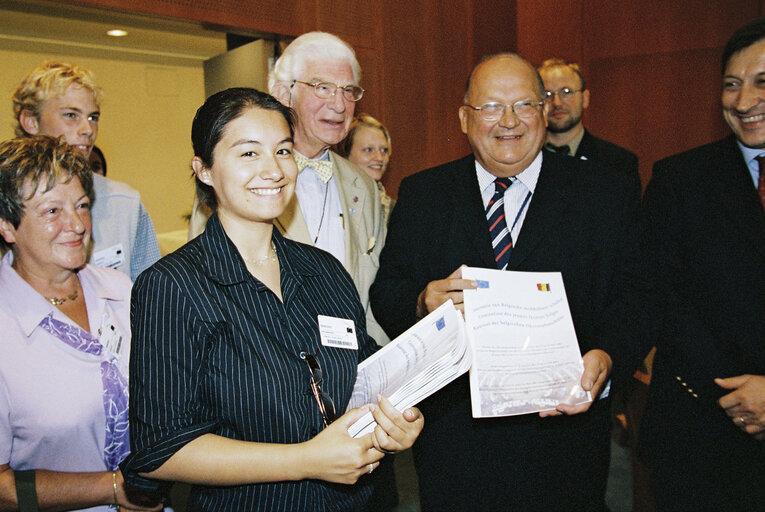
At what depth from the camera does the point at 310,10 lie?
446cm

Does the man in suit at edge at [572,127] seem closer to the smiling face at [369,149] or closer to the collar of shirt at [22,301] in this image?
the smiling face at [369,149]

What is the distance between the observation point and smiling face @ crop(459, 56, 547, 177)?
6.47 ft

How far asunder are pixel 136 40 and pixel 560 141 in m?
7.41

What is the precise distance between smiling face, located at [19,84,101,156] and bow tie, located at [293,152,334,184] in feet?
3.04

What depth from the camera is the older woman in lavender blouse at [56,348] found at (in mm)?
1644

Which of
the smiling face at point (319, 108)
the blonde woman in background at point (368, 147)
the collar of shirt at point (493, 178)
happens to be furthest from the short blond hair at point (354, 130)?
the collar of shirt at point (493, 178)

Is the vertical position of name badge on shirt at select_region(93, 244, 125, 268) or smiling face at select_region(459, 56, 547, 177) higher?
smiling face at select_region(459, 56, 547, 177)

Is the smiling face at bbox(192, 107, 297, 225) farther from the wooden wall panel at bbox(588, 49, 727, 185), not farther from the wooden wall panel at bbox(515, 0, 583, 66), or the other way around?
the wooden wall panel at bbox(515, 0, 583, 66)

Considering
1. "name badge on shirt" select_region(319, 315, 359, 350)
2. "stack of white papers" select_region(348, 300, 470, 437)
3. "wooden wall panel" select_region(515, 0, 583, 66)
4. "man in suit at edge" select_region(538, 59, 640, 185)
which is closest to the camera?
"stack of white papers" select_region(348, 300, 470, 437)

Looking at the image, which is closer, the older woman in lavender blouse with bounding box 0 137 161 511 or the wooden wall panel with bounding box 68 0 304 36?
the older woman in lavender blouse with bounding box 0 137 161 511

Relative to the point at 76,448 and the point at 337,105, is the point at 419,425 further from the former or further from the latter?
the point at 337,105

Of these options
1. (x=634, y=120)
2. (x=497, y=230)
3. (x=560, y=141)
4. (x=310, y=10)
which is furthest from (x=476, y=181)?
(x=634, y=120)

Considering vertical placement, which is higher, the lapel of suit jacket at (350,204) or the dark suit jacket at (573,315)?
the lapel of suit jacket at (350,204)

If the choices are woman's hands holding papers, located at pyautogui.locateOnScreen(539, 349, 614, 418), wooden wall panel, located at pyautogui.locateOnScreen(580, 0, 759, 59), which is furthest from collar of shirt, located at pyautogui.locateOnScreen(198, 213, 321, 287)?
wooden wall panel, located at pyautogui.locateOnScreen(580, 0, 759, 59)
